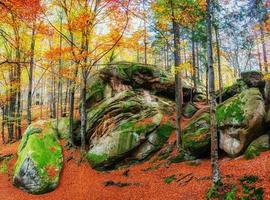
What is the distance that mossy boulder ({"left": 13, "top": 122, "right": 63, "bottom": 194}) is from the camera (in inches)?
537

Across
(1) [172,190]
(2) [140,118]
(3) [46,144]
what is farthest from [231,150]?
(3) [46,144]

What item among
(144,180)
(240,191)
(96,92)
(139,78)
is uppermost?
(139,78)

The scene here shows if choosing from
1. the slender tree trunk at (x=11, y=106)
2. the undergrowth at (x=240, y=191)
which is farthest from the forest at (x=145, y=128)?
the slender tree trunk at (x=11, y=106)

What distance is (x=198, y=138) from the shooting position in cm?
1298

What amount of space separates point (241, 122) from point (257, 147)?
1.32 meters

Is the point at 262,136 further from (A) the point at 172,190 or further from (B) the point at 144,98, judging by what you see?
(B) the point at 144,98

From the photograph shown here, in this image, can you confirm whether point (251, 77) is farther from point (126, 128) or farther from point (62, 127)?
point (62, 127)

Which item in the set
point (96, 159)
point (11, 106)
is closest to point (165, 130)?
point (96, 159)

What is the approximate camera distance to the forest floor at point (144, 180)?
31.6ft

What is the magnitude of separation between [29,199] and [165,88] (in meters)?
13.0

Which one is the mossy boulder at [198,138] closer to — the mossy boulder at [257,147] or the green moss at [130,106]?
the mossy boulder at [257,147]

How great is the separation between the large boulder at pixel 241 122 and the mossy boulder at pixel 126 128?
457 cm

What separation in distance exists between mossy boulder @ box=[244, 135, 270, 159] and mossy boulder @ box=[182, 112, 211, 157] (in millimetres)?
2084

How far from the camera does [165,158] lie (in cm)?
1434
